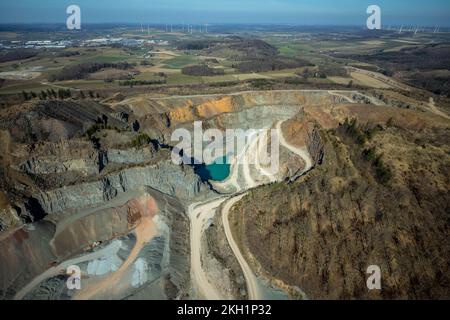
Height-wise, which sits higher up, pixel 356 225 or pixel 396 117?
pixel 396 117

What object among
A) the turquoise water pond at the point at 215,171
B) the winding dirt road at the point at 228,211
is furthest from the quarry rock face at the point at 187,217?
the turquoise water pond at the point at 215,171

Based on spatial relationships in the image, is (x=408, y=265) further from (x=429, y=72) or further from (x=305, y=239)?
(x=429, y=72)

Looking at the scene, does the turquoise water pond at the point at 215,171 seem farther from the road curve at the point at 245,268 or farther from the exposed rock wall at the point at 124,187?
the road curve at the point at 245,268

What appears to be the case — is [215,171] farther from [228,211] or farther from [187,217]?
[228,211]

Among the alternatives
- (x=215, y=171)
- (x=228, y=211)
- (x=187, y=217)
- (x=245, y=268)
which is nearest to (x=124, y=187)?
(x=187, y=217)

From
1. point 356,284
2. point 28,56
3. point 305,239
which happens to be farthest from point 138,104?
point 28,56

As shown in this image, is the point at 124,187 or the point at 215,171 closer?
the point at 124,187

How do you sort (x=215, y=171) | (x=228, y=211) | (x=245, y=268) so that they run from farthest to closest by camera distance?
(x=215, y=171)
(x=228, y=211)
(x=245, y=268)

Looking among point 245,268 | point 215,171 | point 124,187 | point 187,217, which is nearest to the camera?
point 245,268

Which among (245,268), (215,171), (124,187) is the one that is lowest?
(245,268)

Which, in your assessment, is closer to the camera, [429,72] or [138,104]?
[138,104]
